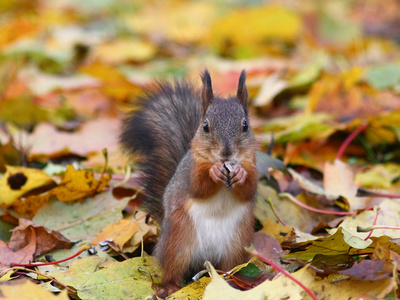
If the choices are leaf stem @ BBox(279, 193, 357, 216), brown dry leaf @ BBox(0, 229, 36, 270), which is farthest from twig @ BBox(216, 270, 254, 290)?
brown dry leaf @ BBox(0, 229, 36, 270)

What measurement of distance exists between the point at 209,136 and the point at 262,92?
1606mm

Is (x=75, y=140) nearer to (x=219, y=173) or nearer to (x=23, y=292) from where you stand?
(x=219, y=173)

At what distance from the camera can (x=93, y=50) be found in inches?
171

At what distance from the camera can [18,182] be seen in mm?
1932

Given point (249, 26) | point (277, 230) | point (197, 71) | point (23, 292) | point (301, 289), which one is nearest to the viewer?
point (23, 292)

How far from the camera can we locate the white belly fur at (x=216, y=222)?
1536mm

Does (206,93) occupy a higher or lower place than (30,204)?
higher

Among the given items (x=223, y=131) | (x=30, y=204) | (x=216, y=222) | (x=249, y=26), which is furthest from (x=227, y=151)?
(x=249, y=26)

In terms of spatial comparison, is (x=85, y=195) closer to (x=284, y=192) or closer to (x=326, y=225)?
(x=284, y=192)

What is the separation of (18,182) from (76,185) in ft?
0.69

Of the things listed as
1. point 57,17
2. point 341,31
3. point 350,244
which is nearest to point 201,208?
point 350,244

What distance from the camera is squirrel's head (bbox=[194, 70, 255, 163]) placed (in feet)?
4.95

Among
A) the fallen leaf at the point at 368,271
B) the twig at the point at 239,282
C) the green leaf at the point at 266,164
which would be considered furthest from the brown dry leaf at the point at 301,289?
the green leaf at the point at 266,164

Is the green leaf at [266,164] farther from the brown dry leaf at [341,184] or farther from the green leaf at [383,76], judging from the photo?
the green leaf at [383,76]
